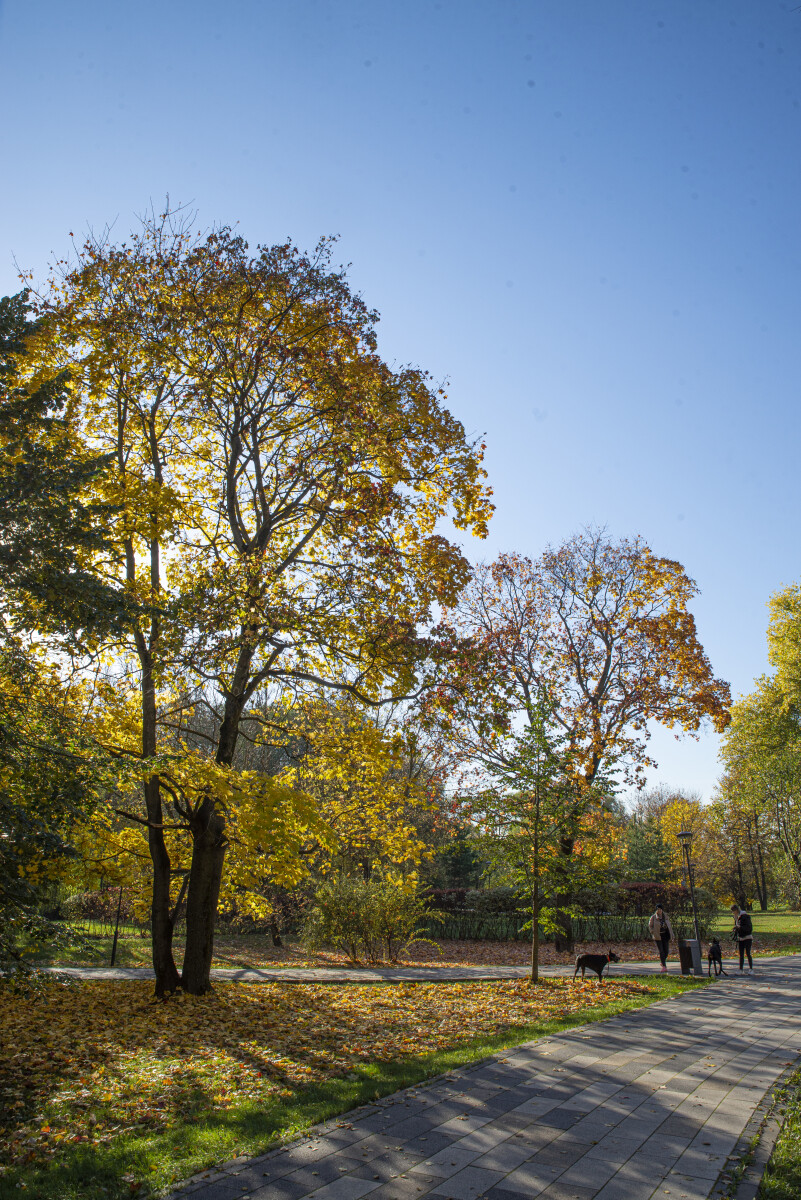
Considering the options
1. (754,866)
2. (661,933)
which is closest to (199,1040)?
(661,933)

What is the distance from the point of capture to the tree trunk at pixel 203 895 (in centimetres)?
1130

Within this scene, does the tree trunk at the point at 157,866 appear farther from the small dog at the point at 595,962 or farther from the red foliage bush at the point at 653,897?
the red foliage bush at the point at 653,897

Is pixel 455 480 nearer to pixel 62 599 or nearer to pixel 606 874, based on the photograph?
pixel 62 599

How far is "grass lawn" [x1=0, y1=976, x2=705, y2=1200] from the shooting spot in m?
4.55

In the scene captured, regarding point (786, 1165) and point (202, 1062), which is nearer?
point (786, 1165)

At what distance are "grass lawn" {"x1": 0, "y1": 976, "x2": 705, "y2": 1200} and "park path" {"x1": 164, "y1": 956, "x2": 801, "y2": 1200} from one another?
381 millimetres

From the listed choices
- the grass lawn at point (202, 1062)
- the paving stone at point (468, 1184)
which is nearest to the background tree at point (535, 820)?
the grass lawn at point (202, 1062)

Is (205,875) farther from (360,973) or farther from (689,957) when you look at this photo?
(689,957)

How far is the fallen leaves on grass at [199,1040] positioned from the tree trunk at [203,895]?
0.42 meters

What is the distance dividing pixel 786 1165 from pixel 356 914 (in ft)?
48.2

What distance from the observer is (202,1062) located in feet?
22.7

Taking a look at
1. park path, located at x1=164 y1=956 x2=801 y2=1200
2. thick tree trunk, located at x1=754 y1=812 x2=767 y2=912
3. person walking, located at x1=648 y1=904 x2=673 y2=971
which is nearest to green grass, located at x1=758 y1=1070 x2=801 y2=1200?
park path, located at x1=164 y1=956 x2=801 y2=1200

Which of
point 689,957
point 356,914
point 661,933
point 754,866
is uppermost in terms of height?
point 356,914

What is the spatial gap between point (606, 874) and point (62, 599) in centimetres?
1178
